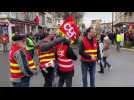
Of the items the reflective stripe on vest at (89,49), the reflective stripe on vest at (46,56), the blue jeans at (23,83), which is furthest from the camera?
the reflective stripe on vest at (89,49)

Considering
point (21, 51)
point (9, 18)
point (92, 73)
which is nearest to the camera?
point (21, 51)

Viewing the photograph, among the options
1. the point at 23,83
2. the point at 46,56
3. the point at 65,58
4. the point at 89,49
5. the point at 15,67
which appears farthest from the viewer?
the point at 89,49

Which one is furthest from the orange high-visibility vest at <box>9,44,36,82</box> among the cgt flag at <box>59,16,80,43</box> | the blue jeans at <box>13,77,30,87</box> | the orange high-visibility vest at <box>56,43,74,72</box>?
the cgt flag at <box>59,16,80,43</box>

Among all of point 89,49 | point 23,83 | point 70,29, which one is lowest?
point 23,83

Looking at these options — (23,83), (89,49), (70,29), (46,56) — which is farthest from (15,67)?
(70,29)

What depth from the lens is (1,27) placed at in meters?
25.4

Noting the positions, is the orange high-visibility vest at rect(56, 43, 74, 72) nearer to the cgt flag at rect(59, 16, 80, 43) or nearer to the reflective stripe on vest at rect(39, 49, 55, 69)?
the reflective stripe on vest at rect(39, 49, 55, 69)

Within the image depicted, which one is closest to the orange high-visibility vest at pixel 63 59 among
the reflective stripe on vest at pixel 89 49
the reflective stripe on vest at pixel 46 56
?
the reflective stripe on vest at pixel 46 56

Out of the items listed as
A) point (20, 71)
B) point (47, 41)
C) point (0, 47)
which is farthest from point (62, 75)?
point (0, 47)

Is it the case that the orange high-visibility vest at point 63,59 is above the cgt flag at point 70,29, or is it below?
below

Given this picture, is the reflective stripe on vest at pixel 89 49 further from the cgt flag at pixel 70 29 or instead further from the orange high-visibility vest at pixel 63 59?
the cgt flag at pixel 70 29

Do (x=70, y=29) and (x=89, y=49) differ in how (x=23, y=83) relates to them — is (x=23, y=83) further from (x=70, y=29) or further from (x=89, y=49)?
(x=70, y=29)
